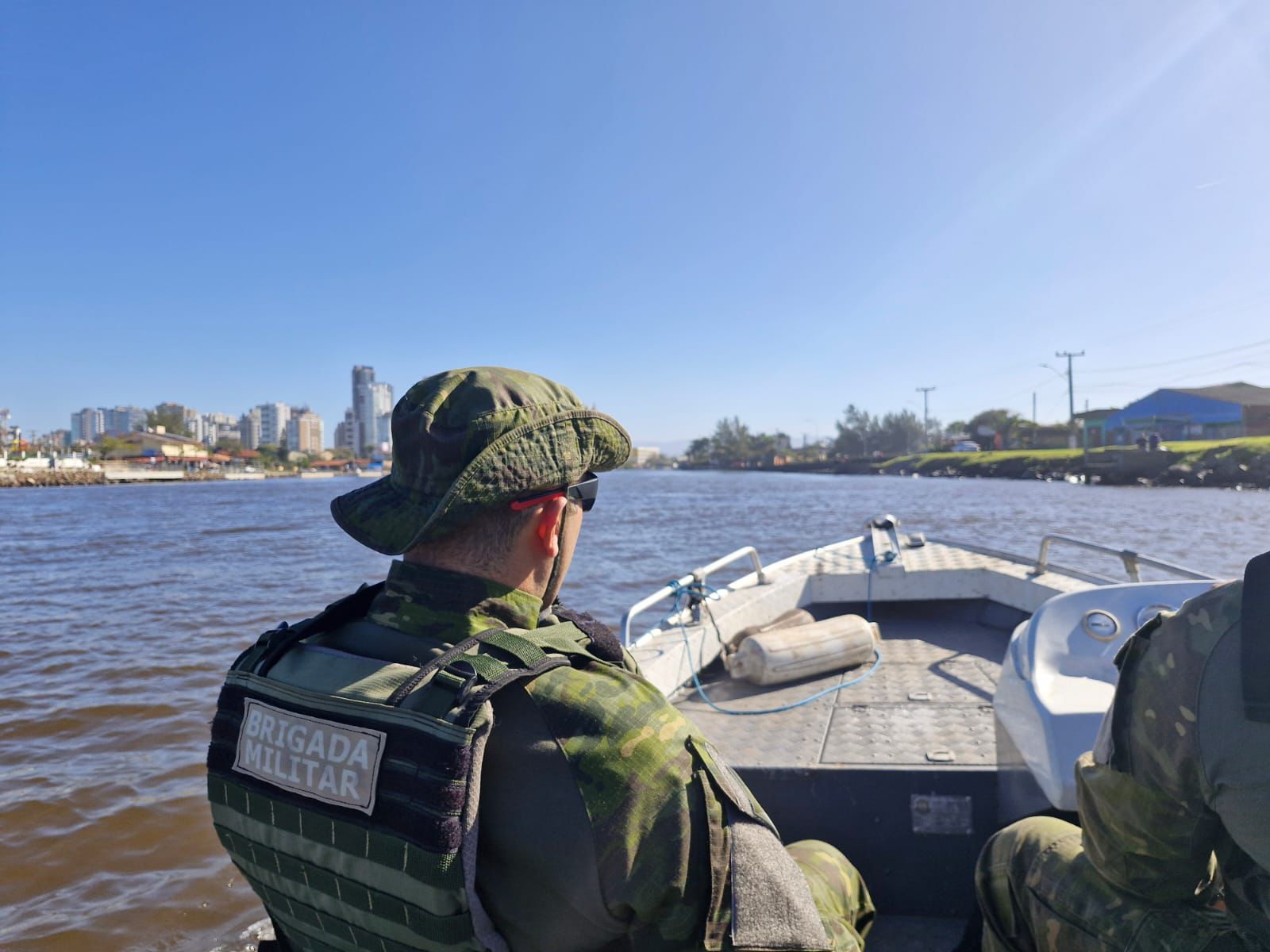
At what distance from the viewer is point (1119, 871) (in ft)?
4.93

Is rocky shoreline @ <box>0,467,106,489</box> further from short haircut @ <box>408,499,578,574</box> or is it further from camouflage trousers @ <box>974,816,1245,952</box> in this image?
camouflage trousers @ <box>974,816,1245,952</box>

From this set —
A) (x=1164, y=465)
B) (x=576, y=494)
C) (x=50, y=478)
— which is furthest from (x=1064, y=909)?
(x=50, y=478)

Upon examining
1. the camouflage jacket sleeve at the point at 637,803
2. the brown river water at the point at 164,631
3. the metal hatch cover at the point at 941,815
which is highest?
the camouflage jacket sleeve at the point at 637,803

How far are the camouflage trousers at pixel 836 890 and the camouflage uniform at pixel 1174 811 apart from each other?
400 mm

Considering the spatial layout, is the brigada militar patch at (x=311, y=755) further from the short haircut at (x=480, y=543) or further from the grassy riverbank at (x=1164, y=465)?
the grassy riverbank at (x=1164, y=465)

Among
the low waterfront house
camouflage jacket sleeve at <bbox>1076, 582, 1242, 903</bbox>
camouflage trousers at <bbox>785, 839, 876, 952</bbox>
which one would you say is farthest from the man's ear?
the low waterfront house

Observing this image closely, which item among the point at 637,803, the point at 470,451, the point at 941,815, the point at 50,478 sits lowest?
the point at 941,815

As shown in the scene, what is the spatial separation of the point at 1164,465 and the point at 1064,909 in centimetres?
5414

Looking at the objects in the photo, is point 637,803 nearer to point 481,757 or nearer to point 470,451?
point 481,757

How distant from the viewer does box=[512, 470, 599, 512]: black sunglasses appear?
130 cm

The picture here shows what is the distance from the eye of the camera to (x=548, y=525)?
1.35m

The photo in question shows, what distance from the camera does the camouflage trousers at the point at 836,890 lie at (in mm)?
1522

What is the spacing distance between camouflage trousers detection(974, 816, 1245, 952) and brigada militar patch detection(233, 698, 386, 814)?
1.45 m

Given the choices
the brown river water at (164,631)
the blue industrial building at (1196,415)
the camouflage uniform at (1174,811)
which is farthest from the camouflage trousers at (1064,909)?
the blue industrial building at (1196,415)
